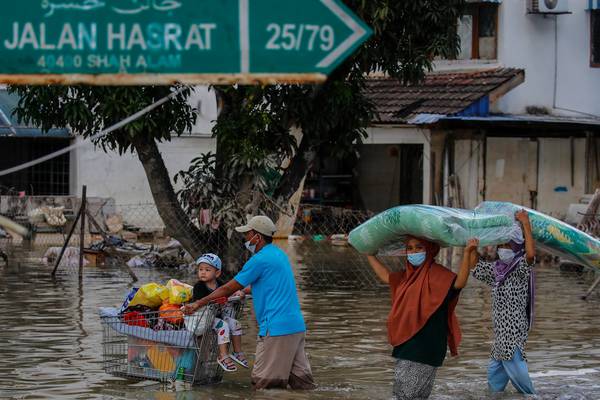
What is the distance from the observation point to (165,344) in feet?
31.3

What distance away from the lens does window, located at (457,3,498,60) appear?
2658cm

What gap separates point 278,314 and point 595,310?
779 centimetres

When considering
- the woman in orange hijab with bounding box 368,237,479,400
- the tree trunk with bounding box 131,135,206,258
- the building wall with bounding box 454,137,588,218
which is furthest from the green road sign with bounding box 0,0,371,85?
the building wall with bounding box 454,137,588,218

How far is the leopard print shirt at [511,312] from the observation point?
9.53m

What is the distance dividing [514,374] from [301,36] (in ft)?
19.5

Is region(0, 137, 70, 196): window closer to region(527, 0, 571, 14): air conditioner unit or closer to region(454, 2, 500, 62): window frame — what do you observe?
region(454, 2, 500, 62): window frame

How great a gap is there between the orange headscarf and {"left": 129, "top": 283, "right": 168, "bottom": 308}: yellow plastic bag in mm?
2156

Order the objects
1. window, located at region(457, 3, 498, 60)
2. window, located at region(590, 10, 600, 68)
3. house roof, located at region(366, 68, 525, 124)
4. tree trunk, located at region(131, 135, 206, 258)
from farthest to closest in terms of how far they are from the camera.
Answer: window, located at region(590, 10, 600, 68) → window, located at region(457, 3, 498, 60) → house roof, located at region(366, 68, 525, 124) → tree trunk, located at region(131, 135, 206, 258)

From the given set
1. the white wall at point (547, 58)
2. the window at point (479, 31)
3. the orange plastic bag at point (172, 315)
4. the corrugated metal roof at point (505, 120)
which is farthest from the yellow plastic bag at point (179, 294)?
the window at point (479, 31)

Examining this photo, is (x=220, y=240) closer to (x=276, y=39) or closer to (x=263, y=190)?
(x=263, y=190)

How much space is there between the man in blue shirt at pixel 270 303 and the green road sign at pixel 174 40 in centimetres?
521

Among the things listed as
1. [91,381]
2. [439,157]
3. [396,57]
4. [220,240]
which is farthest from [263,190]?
[439,157]

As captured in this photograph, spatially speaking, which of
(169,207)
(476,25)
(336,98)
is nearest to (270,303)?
(336,98)

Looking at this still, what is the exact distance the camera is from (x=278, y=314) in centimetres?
953
